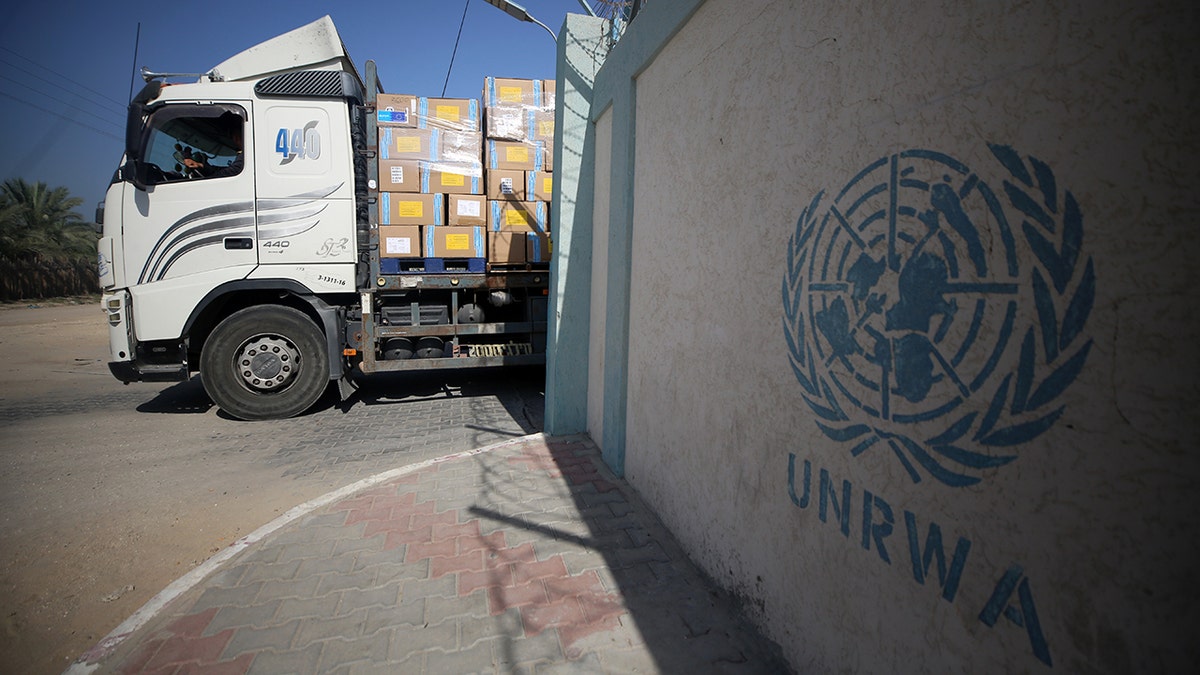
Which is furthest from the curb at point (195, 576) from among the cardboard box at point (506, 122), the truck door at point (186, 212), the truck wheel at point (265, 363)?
the cardboard box at point (506, 122)

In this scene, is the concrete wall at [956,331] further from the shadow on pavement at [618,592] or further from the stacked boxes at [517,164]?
the stacked boxes at [517,164]

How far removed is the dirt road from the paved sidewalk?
0.62m

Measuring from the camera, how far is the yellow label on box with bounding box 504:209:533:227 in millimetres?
6238

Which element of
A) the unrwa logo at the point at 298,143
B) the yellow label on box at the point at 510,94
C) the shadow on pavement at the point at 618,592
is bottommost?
the shadow on pavement at the point at 618,592

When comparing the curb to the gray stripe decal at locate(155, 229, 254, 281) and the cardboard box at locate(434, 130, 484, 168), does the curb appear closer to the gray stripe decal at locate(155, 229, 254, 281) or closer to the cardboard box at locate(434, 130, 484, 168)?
the gray stripe decal at locate(155, 229, 254, 281)

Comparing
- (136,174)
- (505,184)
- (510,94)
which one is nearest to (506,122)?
(510,94)

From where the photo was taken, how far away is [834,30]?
160cm

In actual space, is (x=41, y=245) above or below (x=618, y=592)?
above

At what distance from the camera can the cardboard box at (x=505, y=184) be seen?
6078 millimetres

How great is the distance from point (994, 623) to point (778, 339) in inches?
39.9

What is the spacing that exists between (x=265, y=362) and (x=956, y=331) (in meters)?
6.54

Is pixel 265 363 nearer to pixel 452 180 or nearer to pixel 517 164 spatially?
pixel 452 180

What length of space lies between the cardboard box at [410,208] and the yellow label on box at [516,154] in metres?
0.92

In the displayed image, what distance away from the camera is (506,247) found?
6.27 metres
